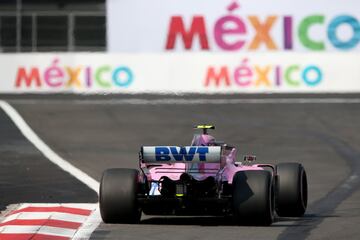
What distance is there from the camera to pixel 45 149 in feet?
85.3

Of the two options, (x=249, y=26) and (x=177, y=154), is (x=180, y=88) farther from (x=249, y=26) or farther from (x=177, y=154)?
(x=177, y=154)

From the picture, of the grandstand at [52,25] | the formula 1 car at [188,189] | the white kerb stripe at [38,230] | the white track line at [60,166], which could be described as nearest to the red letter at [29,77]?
the white track line at [60,166]

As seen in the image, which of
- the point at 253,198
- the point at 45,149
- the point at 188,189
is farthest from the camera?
the point at 45,149

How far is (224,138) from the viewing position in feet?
92.7

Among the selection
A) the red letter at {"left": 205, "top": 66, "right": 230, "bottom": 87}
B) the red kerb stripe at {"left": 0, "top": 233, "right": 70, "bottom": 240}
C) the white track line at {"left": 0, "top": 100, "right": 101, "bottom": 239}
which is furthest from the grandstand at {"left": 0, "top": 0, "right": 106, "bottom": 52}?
the red kerb stripe at {"left": 0, "top": 233, "right": 70, "bottom": 240}

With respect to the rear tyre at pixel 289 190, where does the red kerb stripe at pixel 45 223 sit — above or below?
below

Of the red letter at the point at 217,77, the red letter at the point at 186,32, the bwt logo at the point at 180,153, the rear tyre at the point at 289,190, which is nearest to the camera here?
the bwt logo at the point at 180,153

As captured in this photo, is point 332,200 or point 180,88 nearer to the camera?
point 332,200

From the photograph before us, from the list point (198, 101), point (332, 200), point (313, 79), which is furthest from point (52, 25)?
point (332, 200)

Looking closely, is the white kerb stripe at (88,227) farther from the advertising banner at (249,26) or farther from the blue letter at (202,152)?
the advertising banner at (249,26)

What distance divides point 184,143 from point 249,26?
21287 mm

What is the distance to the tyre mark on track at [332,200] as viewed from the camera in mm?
13805

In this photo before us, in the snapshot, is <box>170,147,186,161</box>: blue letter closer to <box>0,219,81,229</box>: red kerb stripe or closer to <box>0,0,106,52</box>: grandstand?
<box>0,219,81,229</box>: red kerb stripe

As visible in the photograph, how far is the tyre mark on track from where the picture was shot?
1380cm
